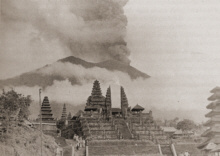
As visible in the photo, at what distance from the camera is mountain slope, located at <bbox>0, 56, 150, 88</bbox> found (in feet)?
47.8

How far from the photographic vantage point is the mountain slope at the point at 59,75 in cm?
1457

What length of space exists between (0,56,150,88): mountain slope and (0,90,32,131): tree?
38.2 inches

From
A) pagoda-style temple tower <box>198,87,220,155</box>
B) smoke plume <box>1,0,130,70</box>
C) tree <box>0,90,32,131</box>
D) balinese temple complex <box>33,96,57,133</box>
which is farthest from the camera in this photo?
balinese temple complex <box>33,96,57,133</box>

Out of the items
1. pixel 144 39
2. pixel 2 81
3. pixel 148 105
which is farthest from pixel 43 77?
pixel 148 105

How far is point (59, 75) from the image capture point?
1606 centimetres

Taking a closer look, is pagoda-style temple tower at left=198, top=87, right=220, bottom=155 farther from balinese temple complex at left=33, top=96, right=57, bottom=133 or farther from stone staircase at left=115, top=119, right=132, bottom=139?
balinese temple complex at left=33, top=96, right=57, bottom=133

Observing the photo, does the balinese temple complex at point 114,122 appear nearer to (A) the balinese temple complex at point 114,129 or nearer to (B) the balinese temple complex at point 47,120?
(A) the balinese temple complex at point 114,129

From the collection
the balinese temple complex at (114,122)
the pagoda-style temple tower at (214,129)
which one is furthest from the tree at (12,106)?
the pagoda-style temple tower at (214,129)

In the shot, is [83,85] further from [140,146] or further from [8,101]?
[140,146]

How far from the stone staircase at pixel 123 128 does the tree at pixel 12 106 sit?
8.05 m

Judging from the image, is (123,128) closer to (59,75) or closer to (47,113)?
(47,113)

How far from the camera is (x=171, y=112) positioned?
62.0ft

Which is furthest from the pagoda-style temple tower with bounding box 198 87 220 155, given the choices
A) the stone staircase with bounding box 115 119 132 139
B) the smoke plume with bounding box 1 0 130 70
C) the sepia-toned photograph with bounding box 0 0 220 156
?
the stone staircase with bounding box 115 119 132 139

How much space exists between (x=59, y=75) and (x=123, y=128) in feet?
31.9
